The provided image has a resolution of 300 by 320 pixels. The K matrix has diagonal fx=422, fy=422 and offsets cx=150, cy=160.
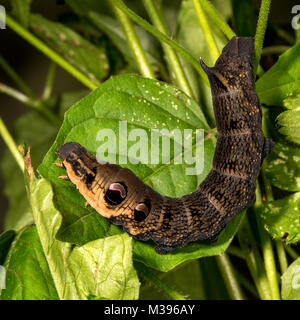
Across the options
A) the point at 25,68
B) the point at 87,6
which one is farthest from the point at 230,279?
the point at 25,68

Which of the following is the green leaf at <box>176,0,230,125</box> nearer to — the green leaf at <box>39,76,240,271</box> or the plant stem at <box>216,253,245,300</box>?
the green leaf at <box>39,76,240,271</box>

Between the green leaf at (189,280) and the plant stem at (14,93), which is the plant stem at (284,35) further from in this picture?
the plant stem at (14,93)

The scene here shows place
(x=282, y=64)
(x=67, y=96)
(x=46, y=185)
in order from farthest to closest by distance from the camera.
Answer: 1. (x=67, y=96)
2. (x=282, y=64)
3. (x=46, y=185)

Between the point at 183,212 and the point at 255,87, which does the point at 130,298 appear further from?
the point at 255,87

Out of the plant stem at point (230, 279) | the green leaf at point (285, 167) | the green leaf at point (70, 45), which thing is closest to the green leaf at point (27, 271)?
→ the plant stem at point (230, 279)

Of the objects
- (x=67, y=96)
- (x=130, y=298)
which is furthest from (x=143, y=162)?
(x=67, y=96)

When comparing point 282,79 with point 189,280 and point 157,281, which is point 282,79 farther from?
point 189,280
